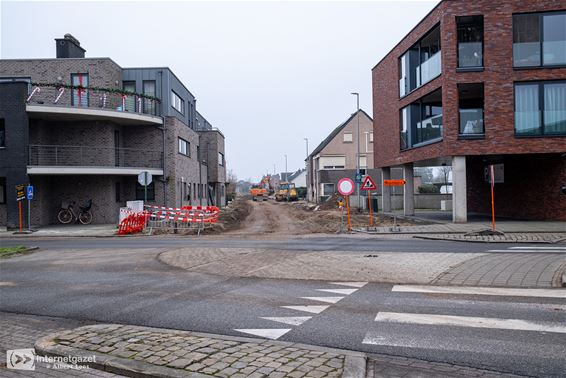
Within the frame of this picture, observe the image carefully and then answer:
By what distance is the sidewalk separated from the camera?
13.6 feet

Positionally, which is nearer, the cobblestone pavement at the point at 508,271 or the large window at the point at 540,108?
the cobblestone pavement at the point at 508,271

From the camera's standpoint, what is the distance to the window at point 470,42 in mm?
22281

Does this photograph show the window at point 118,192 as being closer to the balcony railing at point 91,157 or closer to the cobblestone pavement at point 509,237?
the balcony railing at point 91,157

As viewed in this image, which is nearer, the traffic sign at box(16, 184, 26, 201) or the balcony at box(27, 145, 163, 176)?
the traffic sign at box(16, 184, 26, 201)

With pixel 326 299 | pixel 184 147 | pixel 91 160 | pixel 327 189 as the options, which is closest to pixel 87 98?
pixel 91 160

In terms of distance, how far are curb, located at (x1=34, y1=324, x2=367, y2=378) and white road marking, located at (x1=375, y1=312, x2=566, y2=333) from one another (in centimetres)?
158

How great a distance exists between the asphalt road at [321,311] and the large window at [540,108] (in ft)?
53.4

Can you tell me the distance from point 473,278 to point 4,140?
24.8 meters

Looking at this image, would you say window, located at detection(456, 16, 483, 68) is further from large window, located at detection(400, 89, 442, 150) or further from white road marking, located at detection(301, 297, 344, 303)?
white road marking, located at detection(301, 297, 344, 303)

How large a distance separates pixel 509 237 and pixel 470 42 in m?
10.7

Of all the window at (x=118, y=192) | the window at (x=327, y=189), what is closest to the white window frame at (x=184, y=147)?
the window at (x=118, y=192)

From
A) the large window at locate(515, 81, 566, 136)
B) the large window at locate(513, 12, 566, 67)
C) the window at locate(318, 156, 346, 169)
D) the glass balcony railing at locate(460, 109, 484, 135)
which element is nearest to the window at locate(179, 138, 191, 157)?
the glass balcony railing at locate(460, 109, 484, 135)

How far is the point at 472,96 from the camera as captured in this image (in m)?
25.1

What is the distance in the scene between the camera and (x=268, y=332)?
5.55 meters
